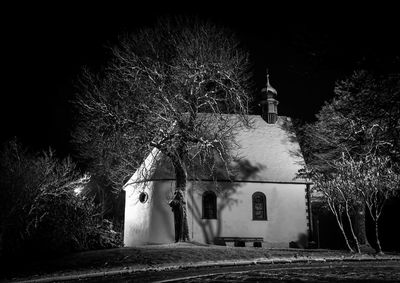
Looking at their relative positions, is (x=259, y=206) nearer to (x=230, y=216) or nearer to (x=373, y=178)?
(x=230, y=216)

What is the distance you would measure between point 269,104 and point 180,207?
1329 cm

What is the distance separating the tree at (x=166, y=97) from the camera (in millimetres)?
20812

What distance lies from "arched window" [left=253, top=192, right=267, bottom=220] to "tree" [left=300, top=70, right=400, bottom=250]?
379 centimetres

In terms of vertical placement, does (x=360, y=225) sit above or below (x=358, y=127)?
below

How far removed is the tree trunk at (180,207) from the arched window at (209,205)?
203 inches

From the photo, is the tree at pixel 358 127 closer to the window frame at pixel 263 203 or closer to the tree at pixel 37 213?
the window frame at pixel 263 203

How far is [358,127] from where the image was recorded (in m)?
22.9

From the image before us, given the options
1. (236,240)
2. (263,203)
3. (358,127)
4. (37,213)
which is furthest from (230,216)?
(37,213)

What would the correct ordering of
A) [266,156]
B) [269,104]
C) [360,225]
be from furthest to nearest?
[269,104] → [266,156] → [360,225]

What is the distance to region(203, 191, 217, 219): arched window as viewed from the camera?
87.5 ft

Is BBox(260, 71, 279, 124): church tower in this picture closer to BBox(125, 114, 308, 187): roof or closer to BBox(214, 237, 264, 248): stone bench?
BBox(125, 114, 308, 187): roof

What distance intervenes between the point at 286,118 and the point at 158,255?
19.3 meters

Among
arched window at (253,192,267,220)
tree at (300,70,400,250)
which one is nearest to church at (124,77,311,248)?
arched window at (253,192,267,220)

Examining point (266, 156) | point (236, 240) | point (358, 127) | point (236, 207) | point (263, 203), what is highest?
point (358, 127)
